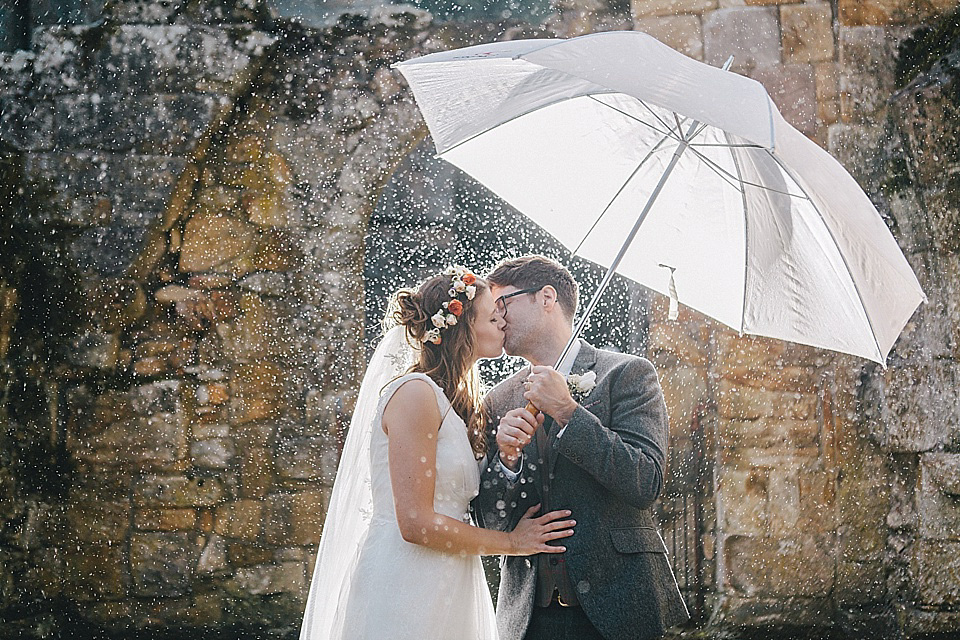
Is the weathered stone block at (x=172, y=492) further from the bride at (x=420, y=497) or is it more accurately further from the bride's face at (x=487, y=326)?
the bride's face at (x=487, y=326)

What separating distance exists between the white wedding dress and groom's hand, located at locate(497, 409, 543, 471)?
0.24 meters

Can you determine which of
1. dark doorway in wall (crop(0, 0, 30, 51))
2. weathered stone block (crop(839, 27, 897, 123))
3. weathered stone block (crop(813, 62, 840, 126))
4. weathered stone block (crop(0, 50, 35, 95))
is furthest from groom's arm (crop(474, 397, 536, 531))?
dark doorway in wall (crop(0, 0, 30, 51))

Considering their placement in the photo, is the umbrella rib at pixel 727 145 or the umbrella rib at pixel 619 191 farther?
the umbrella rib at pixel 619 191

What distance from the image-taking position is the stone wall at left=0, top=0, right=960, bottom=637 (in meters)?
4.21

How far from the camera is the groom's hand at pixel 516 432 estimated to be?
2197mm

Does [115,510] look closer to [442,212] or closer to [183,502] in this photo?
[183,502]

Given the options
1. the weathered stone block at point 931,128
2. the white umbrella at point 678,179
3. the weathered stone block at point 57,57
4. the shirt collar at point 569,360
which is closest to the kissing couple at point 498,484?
the shirt collar at point 569,360

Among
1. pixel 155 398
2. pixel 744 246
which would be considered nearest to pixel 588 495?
pixel 744 246

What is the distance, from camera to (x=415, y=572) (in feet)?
7.93

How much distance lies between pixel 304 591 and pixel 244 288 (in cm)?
135

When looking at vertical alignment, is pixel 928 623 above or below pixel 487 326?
below

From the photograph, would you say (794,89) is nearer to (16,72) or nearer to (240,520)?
(240,520)

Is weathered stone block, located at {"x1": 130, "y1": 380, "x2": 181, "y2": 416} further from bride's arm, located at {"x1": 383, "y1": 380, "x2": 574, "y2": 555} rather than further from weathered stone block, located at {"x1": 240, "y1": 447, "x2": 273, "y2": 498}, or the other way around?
bride's arm, located at {"x1": 383, "y1": 380, "x2": 574, "y2": 555}

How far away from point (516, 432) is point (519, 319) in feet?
1.60
